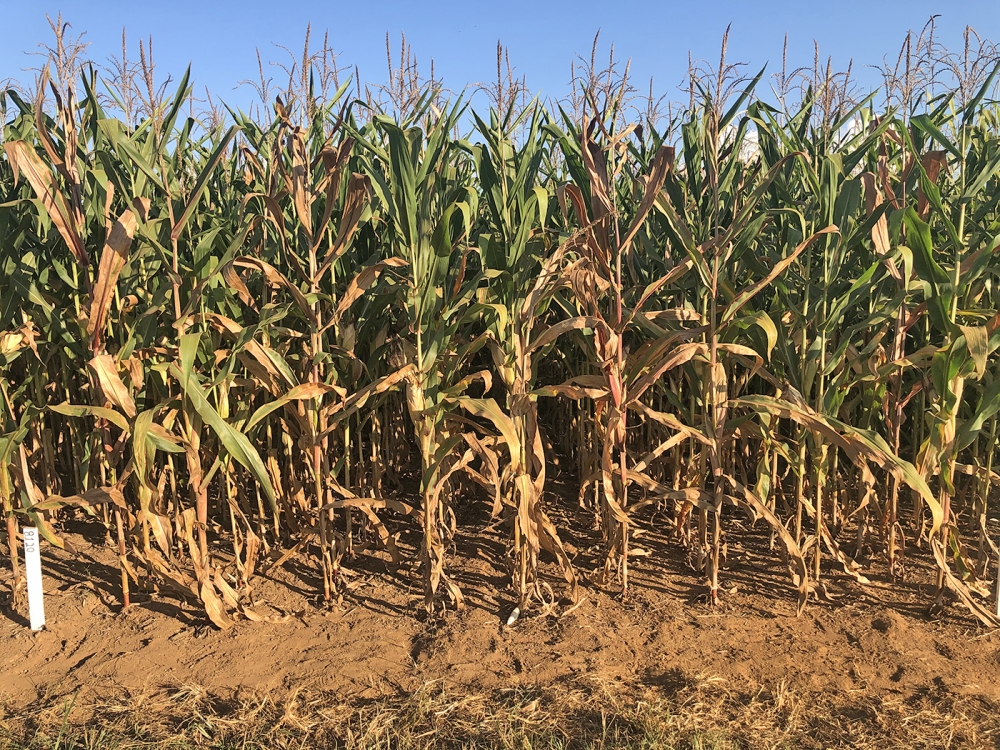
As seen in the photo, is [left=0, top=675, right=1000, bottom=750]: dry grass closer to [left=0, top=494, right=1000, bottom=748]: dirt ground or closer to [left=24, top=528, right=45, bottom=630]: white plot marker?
[left=0, top=494, right=1000, bottom=748]: dirt ground

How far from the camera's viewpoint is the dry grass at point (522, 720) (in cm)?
212

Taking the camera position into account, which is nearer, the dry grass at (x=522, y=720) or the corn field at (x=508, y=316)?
the dry grass at (x=522, y=720)

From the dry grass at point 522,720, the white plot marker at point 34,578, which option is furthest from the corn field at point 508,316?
the dry grass at point 522,720

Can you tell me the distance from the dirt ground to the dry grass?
0.05 meters

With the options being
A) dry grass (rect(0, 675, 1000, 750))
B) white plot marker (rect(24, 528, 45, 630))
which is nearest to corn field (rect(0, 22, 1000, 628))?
white plot marker (rect(24, 528, 45, 630))

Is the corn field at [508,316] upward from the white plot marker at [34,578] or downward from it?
upward

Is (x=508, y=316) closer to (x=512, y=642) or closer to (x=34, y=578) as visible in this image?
(x=512, y=642)

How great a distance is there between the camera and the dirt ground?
244 centimetres

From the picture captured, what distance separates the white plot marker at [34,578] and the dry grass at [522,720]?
512mm

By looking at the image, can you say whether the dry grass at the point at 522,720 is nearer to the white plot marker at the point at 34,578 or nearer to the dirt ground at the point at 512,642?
the dirt ground at the point at 512,642

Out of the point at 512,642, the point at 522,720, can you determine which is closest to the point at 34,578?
the point at 512,642

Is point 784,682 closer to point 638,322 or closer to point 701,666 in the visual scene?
point 701,666

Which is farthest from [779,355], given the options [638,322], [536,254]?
[536,254]

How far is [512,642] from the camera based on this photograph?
270cm
